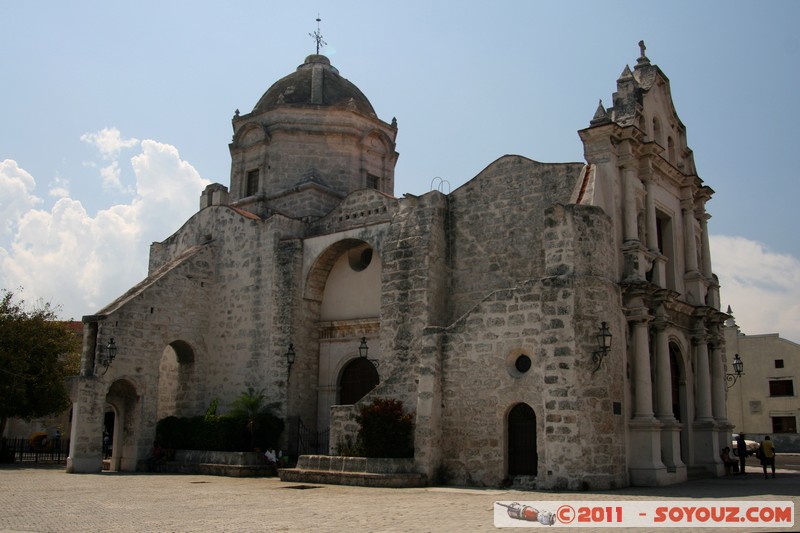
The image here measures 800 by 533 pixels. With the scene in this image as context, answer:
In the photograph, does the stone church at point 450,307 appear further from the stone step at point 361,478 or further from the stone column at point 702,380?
the stone step at point 361,478

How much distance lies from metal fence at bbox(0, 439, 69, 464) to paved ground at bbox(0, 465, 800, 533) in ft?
26.8

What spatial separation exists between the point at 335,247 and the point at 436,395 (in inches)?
292

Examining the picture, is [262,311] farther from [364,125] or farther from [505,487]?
[505,487]

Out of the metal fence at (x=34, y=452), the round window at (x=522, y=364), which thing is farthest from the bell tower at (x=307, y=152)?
the round window at (x=522, y=364)

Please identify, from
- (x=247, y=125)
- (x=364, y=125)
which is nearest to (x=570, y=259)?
(x=364, y=125)

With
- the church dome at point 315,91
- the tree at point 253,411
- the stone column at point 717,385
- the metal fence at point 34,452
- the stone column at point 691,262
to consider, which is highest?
the church dome at point 315,91

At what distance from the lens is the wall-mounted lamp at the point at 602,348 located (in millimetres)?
15625

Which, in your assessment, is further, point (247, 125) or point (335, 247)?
point (247, 125)

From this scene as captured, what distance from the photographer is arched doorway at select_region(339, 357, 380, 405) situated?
74.1 feet

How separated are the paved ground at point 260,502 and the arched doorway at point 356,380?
4.37 meters

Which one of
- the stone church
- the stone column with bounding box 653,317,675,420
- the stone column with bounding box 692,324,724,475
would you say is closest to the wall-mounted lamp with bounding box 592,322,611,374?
the stone church

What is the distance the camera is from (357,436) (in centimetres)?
1802

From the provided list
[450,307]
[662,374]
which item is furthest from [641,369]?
[450,307]

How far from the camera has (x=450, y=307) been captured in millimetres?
20234
